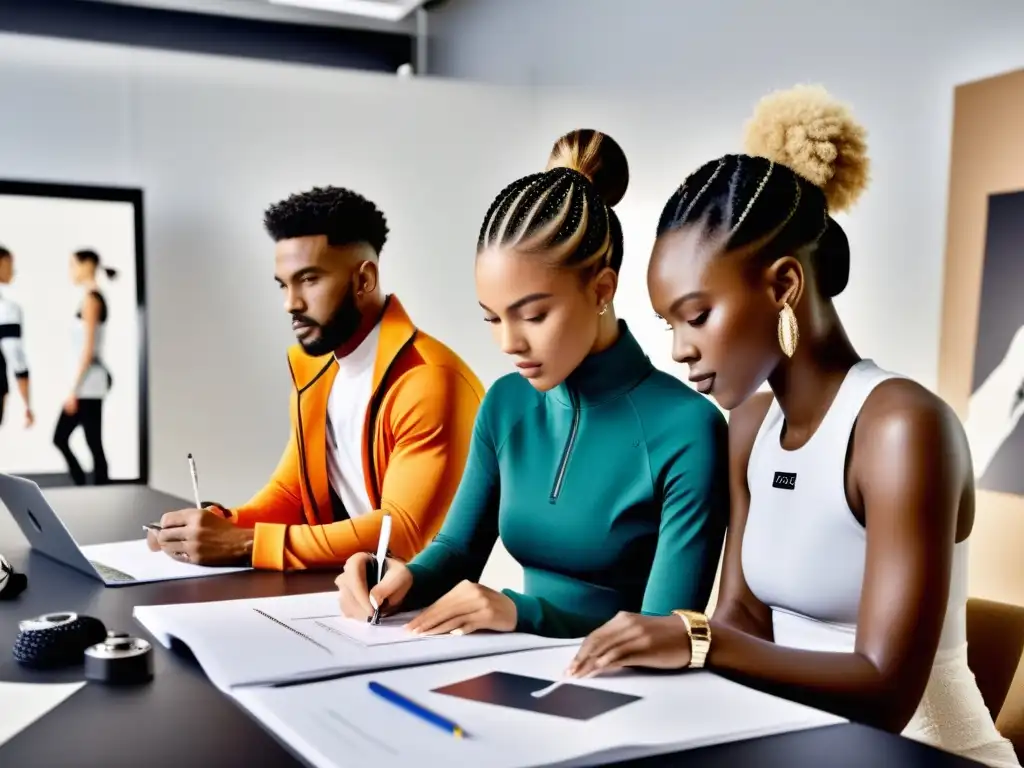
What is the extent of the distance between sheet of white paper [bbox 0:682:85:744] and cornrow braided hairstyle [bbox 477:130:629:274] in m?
0.74

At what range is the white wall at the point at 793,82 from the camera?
2.95m

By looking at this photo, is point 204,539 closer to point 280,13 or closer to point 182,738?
point 182,738

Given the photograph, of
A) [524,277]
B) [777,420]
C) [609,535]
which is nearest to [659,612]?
[609,535]

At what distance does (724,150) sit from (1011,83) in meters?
1.26

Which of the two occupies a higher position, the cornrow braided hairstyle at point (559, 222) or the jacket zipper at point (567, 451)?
the cornrow braided hairstyle at point (559, 222)

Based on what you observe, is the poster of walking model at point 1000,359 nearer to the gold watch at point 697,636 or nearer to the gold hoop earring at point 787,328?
the gold hoop earring at point 787,328

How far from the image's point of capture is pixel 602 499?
4.71 feet

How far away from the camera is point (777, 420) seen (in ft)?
4.50

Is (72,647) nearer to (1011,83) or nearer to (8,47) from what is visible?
(1011,83)

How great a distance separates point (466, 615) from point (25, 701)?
471 millimetres

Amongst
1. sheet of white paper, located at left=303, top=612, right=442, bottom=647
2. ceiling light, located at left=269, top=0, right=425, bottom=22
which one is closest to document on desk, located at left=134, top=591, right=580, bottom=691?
sheet of white paper, located at left=303, top=612, right=442, bottom=647

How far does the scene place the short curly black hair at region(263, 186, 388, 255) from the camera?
80.2 inches

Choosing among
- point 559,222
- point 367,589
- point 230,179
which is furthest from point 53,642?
point 230,179

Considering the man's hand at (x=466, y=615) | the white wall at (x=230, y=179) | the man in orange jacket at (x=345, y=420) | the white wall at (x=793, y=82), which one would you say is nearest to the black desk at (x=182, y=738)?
the man's hand at (x=466, y=615)
